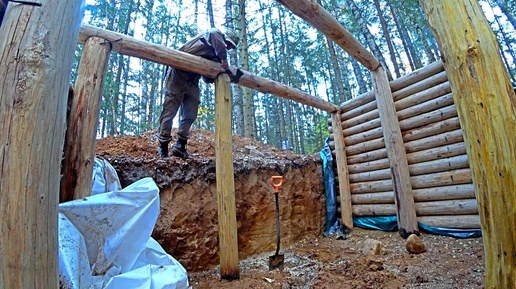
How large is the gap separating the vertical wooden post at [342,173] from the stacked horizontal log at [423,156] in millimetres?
115

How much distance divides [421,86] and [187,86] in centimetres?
345

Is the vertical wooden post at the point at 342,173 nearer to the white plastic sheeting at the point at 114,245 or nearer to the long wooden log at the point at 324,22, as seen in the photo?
the long wooden log at the point at 324,22

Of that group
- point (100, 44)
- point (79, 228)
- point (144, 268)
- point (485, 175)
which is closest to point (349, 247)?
point (485, 175)

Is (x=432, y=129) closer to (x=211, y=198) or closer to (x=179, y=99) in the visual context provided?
(x=211, y=198)

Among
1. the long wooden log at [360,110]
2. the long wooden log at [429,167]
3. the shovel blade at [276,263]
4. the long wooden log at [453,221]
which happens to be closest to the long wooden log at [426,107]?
the long wooden log at [360,110]

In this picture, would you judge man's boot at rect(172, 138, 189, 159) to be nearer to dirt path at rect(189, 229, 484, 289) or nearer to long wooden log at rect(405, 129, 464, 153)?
dirt path at rect(189, 229, 484, 289)

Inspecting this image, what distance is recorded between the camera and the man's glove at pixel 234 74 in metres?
2.96

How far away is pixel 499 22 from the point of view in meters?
12.5

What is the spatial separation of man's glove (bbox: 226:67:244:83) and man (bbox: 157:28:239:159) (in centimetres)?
6

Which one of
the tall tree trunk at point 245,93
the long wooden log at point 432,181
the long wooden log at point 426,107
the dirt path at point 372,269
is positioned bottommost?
the dirt path at point 372,269

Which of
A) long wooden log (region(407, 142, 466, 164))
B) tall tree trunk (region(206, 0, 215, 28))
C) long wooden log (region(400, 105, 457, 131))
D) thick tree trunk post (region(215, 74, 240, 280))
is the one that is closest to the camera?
thick tree trunk post (region(215, 74, 240, 280))

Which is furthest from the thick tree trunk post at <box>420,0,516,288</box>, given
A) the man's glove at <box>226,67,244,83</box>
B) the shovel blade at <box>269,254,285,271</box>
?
the man's glove at <box>226,67,244,83</box>

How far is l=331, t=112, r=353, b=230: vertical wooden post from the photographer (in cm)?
454

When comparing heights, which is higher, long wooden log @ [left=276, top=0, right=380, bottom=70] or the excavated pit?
long wooden log @ [left=276, top=0, right=380, bottom=70]
